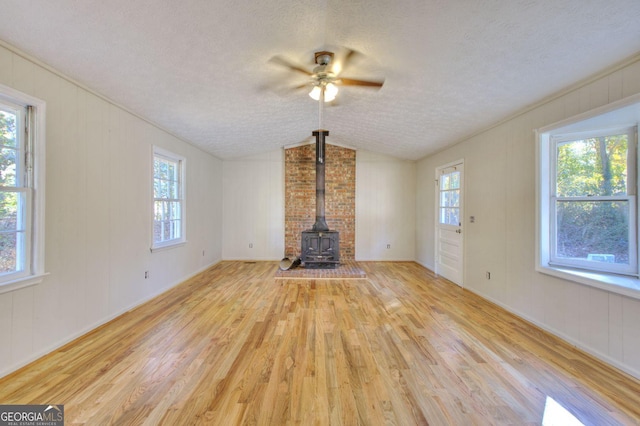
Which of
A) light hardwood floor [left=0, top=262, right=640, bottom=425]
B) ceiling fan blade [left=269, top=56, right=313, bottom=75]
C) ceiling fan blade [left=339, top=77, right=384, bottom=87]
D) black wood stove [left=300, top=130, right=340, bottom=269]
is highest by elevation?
ceiling fan blade [left=269, top=56, right=313, bottom=75]

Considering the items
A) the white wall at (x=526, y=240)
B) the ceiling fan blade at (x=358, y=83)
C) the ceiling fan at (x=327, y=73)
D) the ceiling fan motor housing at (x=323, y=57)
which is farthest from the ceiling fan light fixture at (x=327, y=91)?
the white wall at (x=526, y=240)

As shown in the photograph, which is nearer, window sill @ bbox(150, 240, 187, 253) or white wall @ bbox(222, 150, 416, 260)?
window sill @ bbox(150, 240, 187, 253)

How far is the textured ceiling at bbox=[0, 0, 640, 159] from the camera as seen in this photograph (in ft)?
5.77

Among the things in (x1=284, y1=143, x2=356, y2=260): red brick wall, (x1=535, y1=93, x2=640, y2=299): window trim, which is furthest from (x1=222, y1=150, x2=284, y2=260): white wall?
(x1=535, y1=93, x2=640, y2=299): window trim

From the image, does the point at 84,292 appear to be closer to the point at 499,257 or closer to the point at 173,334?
the point at 173,334

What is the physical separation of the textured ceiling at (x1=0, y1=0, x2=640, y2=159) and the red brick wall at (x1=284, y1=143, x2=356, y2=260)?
2847mm

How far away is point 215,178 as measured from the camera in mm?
6023

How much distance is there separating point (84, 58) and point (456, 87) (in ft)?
11.2

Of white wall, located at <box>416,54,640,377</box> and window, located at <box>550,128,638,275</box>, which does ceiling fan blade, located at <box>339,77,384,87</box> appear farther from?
window, located at <box>550,128,638,275</box>

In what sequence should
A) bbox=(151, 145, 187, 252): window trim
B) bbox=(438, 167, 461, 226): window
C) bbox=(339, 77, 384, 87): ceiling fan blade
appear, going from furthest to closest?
bbox=(438, 167, 461, 226): window < bbox=(151, 145, 187, 252): window trim < bbox=(339, 77, 384, 87): ceiling fan blade

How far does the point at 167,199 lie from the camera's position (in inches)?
164

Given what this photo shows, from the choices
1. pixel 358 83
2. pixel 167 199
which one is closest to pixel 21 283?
pixel 167 199

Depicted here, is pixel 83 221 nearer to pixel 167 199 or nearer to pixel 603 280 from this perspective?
pixel 167 199

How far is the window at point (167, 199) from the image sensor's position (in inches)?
153
